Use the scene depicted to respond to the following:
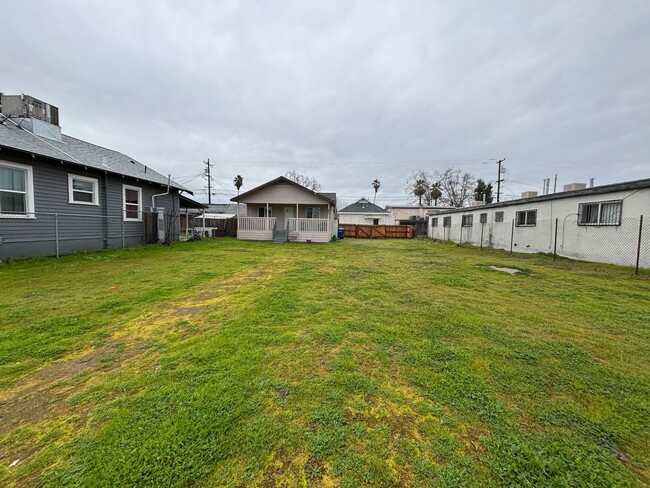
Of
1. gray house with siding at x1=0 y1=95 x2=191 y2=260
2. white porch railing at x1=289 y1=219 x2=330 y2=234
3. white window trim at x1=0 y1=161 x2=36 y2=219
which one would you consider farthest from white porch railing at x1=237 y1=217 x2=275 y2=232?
white window trim at x1=0 y1=161 x2=36 y2=219

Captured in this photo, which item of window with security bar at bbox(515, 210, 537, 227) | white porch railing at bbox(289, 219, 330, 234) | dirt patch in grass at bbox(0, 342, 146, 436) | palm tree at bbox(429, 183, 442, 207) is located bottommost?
dirt patch in grass at bbox(0, 342, 146, 436)

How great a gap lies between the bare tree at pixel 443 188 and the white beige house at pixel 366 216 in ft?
45.0

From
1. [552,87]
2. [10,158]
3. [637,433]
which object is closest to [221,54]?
[10,158]

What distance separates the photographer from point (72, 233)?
948cm

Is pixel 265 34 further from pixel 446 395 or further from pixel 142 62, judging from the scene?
pixel 446 395

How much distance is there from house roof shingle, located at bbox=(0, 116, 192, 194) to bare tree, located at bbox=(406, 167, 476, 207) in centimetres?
4431

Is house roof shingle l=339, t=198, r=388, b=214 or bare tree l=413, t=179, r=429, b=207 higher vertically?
bare tree l=413, t=179, r=429, b=207

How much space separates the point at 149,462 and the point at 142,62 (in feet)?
62.8

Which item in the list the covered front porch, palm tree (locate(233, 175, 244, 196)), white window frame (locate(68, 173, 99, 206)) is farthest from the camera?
palm tree (locate(233, 175, 244, 196))

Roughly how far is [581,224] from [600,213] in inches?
30.2

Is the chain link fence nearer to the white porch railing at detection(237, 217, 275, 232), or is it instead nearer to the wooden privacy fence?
the white porch railing at detection(237, 217, 275, 232)

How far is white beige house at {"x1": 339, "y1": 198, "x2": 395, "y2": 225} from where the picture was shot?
125ft

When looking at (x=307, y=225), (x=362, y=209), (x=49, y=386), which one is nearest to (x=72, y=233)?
(x=49, y=386)

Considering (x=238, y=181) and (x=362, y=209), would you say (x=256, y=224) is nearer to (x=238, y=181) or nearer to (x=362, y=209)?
(x=362, y=209)
